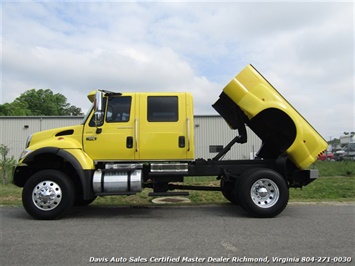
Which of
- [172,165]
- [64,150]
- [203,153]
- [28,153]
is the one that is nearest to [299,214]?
[172,165]

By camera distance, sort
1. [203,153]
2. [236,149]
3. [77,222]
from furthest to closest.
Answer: [236,149]
[203,153]
[77,222]

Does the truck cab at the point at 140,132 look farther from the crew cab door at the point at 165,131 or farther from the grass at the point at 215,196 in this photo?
the grass at the point at 215,196

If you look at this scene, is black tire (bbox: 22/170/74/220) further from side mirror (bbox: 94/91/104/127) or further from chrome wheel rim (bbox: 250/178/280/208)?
chrome wheel rim (bbox: 250/178/280/208)

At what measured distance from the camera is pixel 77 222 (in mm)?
7129

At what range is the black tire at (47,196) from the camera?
729cm

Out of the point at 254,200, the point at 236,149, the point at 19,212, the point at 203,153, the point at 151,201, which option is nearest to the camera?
the point at 254,200

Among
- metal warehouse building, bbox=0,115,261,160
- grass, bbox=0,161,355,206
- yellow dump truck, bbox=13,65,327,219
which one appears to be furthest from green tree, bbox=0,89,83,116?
yellow dump truck, bbox=13,65,327,219

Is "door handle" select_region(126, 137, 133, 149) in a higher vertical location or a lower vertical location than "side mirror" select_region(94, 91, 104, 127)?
lower

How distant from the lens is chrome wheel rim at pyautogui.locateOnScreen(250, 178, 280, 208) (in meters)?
7.57

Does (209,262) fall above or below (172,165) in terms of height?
below

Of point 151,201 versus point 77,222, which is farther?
point 151,201

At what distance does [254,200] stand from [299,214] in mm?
1198

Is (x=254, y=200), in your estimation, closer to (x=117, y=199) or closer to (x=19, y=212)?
(x=117, y=199)

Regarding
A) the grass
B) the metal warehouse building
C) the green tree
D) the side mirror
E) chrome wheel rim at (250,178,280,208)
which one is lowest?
the grass
